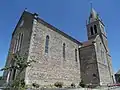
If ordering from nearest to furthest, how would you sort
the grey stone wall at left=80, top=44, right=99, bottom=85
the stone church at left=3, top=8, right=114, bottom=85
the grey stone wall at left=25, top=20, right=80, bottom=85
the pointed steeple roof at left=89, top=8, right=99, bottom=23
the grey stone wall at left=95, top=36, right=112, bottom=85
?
the grey stone wall at left=25, top=20, right=80, bottom=85, the stone church at left=3, top=8, right=114, bottom=85, the grey stone wall at left=80, top=44, right=99, bottom=85, the grey stone wall at left=95, top=36, right=112, bottom=85, the pointed steeple roof at left=89, top=8, right=99, bottom=23

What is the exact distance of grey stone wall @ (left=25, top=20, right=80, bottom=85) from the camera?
51.5 feet

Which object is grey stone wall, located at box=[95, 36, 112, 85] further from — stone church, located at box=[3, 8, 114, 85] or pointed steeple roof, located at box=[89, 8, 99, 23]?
pointed steeple roof, located at box=[89, 8, 99, 23]

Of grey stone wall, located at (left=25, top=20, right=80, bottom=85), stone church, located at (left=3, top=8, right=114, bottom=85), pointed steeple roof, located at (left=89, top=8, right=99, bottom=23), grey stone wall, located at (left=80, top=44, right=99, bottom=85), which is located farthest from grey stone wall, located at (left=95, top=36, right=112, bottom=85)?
pointed steeple roof, located at (left=89, top=8, right=99, bottom=23)

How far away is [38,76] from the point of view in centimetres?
1554

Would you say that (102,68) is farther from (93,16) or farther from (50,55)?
(93,16)

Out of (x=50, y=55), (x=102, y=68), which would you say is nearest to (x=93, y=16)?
(x=102, y=68)

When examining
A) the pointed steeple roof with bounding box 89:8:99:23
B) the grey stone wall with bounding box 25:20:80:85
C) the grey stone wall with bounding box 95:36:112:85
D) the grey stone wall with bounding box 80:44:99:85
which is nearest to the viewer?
the grey stone wall with bounding box 25:20:80:85

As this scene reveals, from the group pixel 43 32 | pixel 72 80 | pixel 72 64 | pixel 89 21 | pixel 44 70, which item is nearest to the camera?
pixel 44 70

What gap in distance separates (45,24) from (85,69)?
13534mm

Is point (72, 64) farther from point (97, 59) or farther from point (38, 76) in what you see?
point (38, 76)

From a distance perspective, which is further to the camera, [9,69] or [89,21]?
[89,21]

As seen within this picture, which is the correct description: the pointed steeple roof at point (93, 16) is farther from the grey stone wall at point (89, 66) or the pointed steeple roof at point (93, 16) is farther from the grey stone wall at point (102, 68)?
the grey stone wall at point (89, 66)

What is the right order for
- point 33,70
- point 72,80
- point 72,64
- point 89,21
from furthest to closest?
point 89,21, point 72,64, point 72,80, point 33,70

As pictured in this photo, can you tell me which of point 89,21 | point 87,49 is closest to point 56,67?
point 87,49
